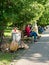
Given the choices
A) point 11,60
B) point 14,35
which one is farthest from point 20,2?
point 11,60

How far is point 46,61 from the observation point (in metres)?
12.5

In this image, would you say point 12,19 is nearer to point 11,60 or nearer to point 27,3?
point 27,3

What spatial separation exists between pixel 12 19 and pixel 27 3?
1.21 m

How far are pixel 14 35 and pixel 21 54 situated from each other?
2347 millimetres

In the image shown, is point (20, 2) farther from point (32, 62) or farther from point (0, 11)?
point (32, 62)

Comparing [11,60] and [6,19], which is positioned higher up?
[6,19]

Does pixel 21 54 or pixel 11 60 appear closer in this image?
pixel 11 60

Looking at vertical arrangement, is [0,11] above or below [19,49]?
above

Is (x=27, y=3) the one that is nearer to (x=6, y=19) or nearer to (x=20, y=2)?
(x=20, y=2)

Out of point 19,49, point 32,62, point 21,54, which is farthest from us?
point 19,49

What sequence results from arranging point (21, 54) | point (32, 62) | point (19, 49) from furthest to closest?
point (19, 49) < point (21, 54) < point (32, 62)

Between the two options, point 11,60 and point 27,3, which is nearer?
point 11,60

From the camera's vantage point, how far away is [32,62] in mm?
12289

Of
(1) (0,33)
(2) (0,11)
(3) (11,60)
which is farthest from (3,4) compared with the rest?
(3) (11,60)
